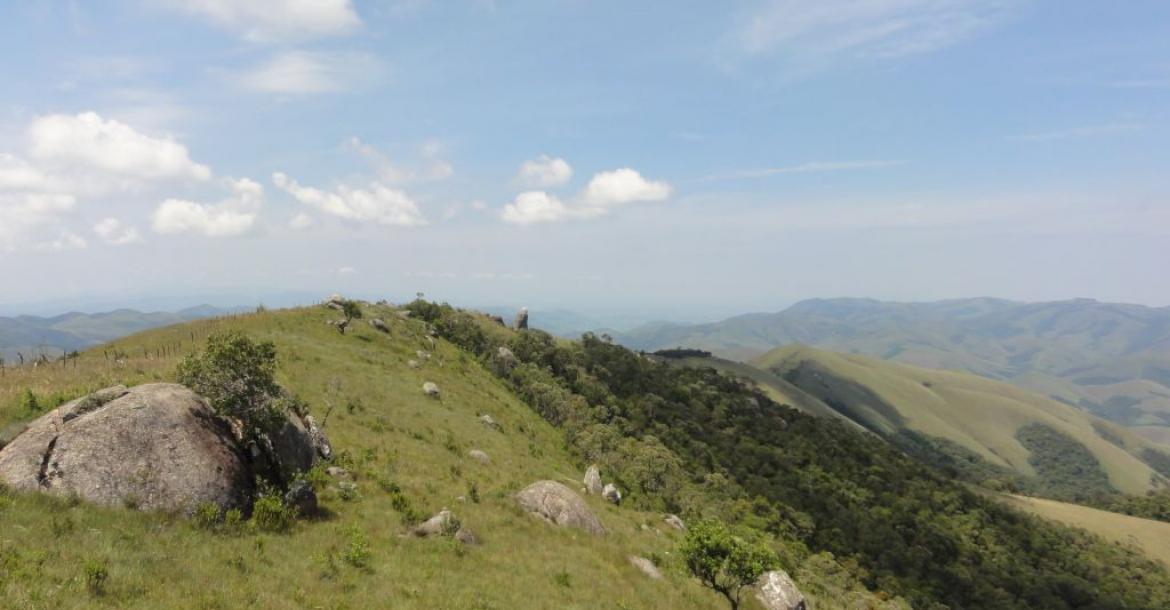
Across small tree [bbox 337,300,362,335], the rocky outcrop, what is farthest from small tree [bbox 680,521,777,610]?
small tree [bbox 337,300,362,335]

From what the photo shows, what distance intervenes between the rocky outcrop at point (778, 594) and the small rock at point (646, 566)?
10489mm

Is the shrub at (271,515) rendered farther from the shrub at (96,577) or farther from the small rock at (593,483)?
the small rock at (593,483)

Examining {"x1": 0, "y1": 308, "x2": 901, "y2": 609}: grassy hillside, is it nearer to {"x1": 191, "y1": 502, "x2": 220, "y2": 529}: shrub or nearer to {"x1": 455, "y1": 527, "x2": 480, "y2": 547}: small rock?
{"x1": 191, "y1": 502, "x2": 220, "y2": 529}: shrub

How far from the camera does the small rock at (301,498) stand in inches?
914

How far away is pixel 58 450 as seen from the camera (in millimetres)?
18500

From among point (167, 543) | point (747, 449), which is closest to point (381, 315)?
point (167, 543)

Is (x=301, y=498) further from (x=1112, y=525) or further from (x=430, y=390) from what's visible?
(x=1112, y=525)

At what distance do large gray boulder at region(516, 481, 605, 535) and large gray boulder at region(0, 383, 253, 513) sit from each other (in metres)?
17.6

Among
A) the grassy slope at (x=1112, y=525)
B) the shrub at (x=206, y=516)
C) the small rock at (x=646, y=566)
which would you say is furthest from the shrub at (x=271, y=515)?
the grassy slope at (x=1112, y=525)

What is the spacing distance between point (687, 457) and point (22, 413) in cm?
10716

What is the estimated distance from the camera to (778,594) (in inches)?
1564

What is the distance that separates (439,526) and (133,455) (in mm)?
13117

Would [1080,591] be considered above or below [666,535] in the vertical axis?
below

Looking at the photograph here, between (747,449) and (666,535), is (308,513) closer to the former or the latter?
(666,535)
